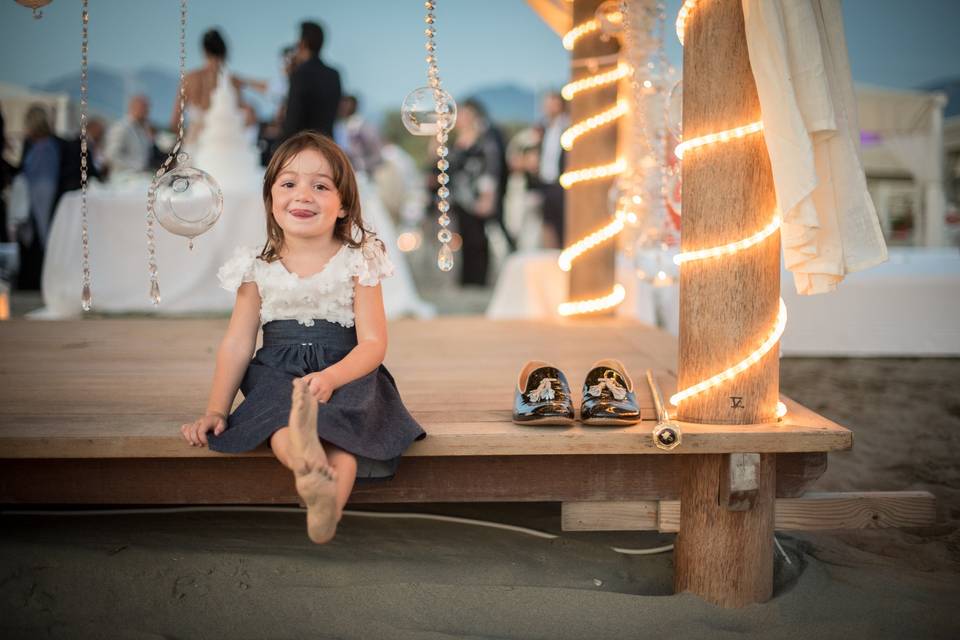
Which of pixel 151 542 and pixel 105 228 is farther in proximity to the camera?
pixel 105 228

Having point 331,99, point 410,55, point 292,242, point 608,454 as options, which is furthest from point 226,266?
point 410,55

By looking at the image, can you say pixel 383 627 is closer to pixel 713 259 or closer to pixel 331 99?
pixel 713 259

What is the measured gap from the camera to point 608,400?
254 cm

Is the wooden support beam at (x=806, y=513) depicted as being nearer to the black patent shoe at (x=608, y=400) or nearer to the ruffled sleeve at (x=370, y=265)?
the black patent shoe at (x=608, y=400)

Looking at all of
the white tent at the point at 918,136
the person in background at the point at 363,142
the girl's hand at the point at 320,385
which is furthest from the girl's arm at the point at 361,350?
the person in background at the point at 363,142

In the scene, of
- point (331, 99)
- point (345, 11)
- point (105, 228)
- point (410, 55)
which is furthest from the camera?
point (410, 55)

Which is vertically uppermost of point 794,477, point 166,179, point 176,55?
point 176,55

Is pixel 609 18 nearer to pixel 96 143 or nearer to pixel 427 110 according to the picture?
pixel 427 110

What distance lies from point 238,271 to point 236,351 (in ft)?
0.77

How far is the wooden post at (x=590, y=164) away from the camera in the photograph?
509 centimetres

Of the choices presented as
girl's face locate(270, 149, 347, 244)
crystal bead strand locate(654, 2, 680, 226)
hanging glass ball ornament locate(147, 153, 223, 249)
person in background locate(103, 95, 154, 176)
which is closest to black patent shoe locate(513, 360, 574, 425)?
girl's face locate(270, 149, 347, 244)

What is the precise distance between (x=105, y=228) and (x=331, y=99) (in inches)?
109

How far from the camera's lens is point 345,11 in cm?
1364

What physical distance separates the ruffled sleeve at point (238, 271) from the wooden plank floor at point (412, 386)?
0.44 metres
